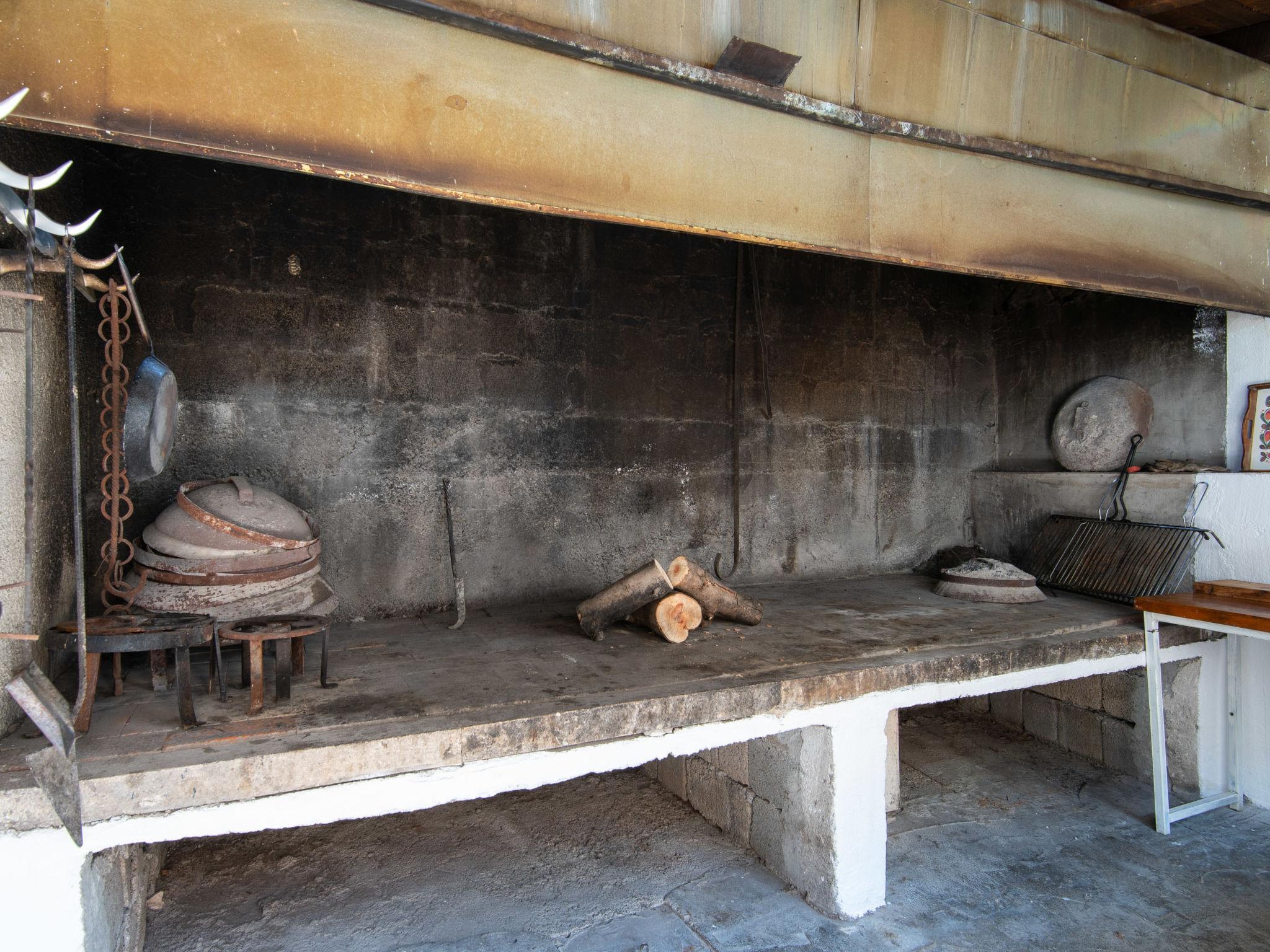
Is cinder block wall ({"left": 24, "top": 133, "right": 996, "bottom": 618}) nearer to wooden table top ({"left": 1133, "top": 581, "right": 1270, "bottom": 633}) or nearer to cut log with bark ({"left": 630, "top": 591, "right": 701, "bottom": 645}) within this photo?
cut log with bark ({"left": 630, "top": 591, "right": 701, "bottom": 645})

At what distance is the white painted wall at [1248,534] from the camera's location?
4621mm

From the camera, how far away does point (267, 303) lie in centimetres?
445

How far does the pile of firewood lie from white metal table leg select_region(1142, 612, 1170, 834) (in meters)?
2.56

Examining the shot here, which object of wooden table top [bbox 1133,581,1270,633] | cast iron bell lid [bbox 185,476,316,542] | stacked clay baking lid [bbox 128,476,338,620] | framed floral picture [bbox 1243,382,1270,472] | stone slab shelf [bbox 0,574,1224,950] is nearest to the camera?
stone slab shelf [bbox 0,574,1224,950]

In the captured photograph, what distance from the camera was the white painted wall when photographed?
4.62m

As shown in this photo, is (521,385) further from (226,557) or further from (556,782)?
(556,782)

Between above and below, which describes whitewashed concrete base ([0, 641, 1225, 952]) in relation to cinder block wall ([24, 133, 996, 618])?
below

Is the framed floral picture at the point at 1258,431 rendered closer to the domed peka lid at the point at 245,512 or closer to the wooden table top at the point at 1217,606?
the wooden table top at the point at 1217,606

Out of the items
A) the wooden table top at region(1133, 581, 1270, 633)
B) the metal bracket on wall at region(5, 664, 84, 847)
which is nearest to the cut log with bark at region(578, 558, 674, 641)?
the metal bracket on wall at region(5, 664, 84, 847)

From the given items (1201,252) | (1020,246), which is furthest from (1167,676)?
(1020,246)

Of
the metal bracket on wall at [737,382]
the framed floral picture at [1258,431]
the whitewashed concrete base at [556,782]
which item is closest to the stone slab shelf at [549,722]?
the whitewashed concrete base at [556,782]

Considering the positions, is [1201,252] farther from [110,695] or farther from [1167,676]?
[110,695]

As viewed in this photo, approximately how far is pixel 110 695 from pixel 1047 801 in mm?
5273

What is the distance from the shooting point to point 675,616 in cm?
412
